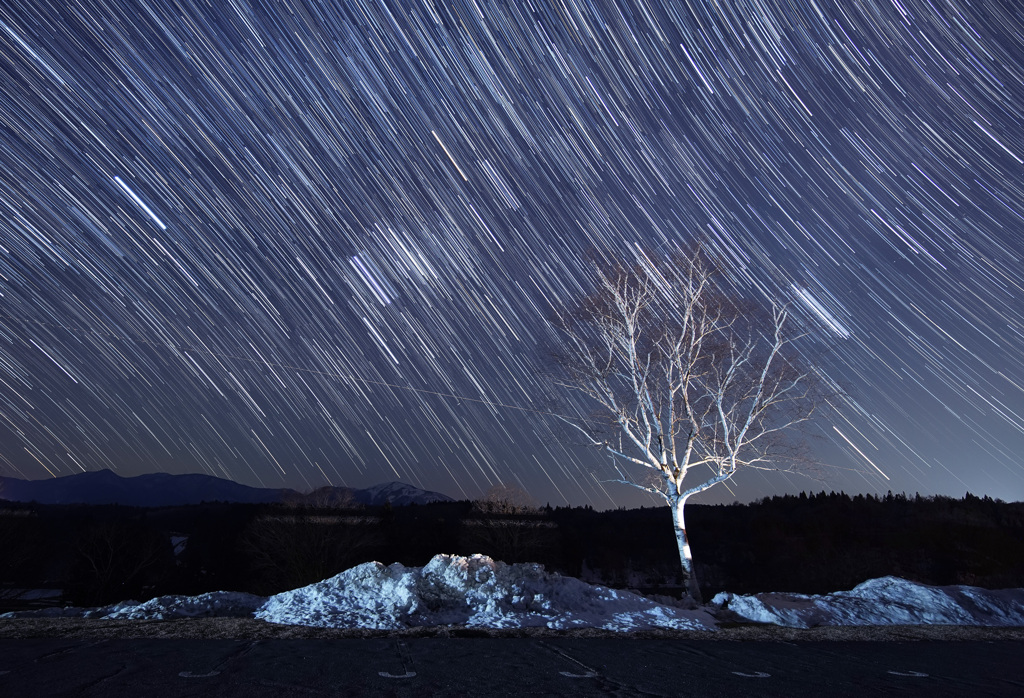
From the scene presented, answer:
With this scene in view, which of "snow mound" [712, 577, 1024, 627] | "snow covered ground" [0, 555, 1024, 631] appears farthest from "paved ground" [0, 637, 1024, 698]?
"snow mound" [712, 577, 1024, 627]

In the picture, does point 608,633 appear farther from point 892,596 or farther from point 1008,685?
point 892,596

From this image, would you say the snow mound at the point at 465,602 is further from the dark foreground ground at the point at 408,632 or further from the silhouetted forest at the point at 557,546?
the silhouetted forest at the point at 557,546

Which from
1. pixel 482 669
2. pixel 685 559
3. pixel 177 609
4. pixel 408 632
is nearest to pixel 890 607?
pixel 685 559

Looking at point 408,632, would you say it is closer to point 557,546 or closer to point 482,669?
point 482,669

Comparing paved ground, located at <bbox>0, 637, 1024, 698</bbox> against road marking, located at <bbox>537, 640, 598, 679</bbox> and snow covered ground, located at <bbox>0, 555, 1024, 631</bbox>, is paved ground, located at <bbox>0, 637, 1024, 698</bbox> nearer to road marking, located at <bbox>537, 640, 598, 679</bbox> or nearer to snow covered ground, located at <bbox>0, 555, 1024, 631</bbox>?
road marking, located at <bbox>537, 640, 598, 679</bbox>

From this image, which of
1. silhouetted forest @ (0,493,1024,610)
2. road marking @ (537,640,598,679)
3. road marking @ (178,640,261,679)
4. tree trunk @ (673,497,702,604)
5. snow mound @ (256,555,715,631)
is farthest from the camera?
silhouetted forest @ (0,493,1024,610)

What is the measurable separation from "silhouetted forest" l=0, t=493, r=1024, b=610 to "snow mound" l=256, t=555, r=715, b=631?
26696mm

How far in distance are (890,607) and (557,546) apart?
38.3 meters

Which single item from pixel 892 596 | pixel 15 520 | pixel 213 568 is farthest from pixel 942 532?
pixel 15 520

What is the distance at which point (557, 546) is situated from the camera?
158 ft

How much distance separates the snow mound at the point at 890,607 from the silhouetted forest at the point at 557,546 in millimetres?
21450

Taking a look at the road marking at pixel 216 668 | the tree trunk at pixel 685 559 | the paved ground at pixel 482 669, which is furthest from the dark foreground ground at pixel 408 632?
the tree trunk at pixel 685 559

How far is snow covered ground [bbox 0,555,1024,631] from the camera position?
31.3 ft

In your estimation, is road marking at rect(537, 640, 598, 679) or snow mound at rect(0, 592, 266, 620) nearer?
road marking at rect(537, 640, 598, 679)
